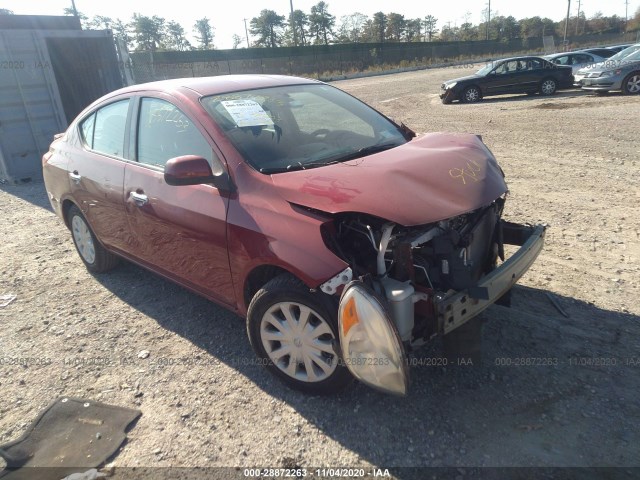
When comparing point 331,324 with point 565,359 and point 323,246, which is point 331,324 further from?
point 565,359

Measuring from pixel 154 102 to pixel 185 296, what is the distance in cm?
168

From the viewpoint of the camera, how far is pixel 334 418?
2.75m

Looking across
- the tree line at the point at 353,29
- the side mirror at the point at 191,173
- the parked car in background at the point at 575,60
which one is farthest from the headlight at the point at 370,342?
the tree line at the point at 353,29

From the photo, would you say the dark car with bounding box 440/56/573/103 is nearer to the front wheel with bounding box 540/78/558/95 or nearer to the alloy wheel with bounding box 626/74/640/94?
the front wheel with bounding box 540/78/558/95

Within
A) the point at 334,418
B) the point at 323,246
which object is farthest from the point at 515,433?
the point at 323,246

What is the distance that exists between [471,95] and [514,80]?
1503mm

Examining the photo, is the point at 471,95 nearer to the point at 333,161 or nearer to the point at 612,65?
the point at 612,65

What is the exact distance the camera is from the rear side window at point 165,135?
3223 mm

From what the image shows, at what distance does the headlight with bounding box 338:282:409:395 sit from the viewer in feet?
7.52

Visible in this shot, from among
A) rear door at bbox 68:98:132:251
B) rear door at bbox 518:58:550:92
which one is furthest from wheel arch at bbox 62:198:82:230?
rear door at bbox 518:58:550:92

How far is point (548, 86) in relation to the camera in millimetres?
16578

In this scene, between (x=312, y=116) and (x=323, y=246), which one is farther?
(x=312, y=116)

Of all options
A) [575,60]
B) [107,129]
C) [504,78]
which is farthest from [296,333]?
[575,60]

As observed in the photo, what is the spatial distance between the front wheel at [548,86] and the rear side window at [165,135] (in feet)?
53.5
